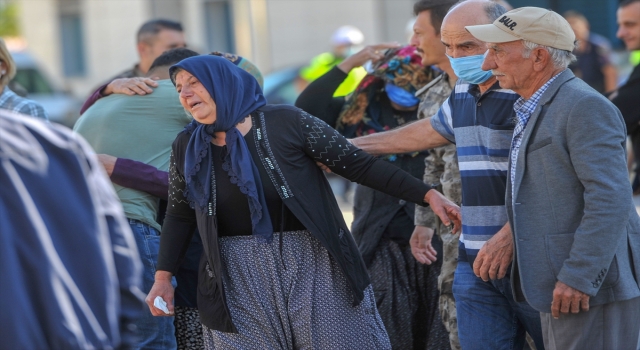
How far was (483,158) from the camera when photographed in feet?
12.4

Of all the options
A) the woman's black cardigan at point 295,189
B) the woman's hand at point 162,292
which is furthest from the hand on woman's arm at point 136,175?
the woman's hand at point 162,292

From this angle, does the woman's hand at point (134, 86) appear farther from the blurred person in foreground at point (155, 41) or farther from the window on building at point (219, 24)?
the window on building at point (219, 24)

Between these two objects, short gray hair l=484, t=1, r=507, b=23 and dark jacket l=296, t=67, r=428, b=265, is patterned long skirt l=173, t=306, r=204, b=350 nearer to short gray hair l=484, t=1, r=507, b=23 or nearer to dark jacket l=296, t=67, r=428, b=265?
dark jacket l=296, t=67, r=428, b=265

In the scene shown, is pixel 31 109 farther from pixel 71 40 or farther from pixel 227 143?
pixel 71 40

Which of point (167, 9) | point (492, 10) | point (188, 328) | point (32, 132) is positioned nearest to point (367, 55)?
point (492, 10)

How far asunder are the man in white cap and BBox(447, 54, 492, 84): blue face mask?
15.5 inches

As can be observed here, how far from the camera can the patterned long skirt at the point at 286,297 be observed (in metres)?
3.74

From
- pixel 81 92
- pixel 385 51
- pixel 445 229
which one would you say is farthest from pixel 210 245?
pixel 81 92

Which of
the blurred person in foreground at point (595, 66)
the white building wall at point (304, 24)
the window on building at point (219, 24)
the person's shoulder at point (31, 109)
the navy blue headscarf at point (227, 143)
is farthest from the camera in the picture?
the window on building at point (219, 24)

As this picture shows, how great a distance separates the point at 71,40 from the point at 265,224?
2345 centimetres

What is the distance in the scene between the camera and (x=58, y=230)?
5.77ft

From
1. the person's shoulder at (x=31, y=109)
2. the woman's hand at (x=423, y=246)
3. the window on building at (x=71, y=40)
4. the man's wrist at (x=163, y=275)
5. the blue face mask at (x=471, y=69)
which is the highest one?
the blue face mask at (x=471, y=69)

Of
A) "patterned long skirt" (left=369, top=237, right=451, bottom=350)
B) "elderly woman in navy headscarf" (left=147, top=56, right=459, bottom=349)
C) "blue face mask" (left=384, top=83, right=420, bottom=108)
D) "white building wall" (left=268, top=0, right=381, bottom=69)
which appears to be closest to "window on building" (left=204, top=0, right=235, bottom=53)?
"white building wall" (left=268, top=0, right=381, bottom=69)

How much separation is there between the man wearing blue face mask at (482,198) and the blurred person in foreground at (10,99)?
2.10m
